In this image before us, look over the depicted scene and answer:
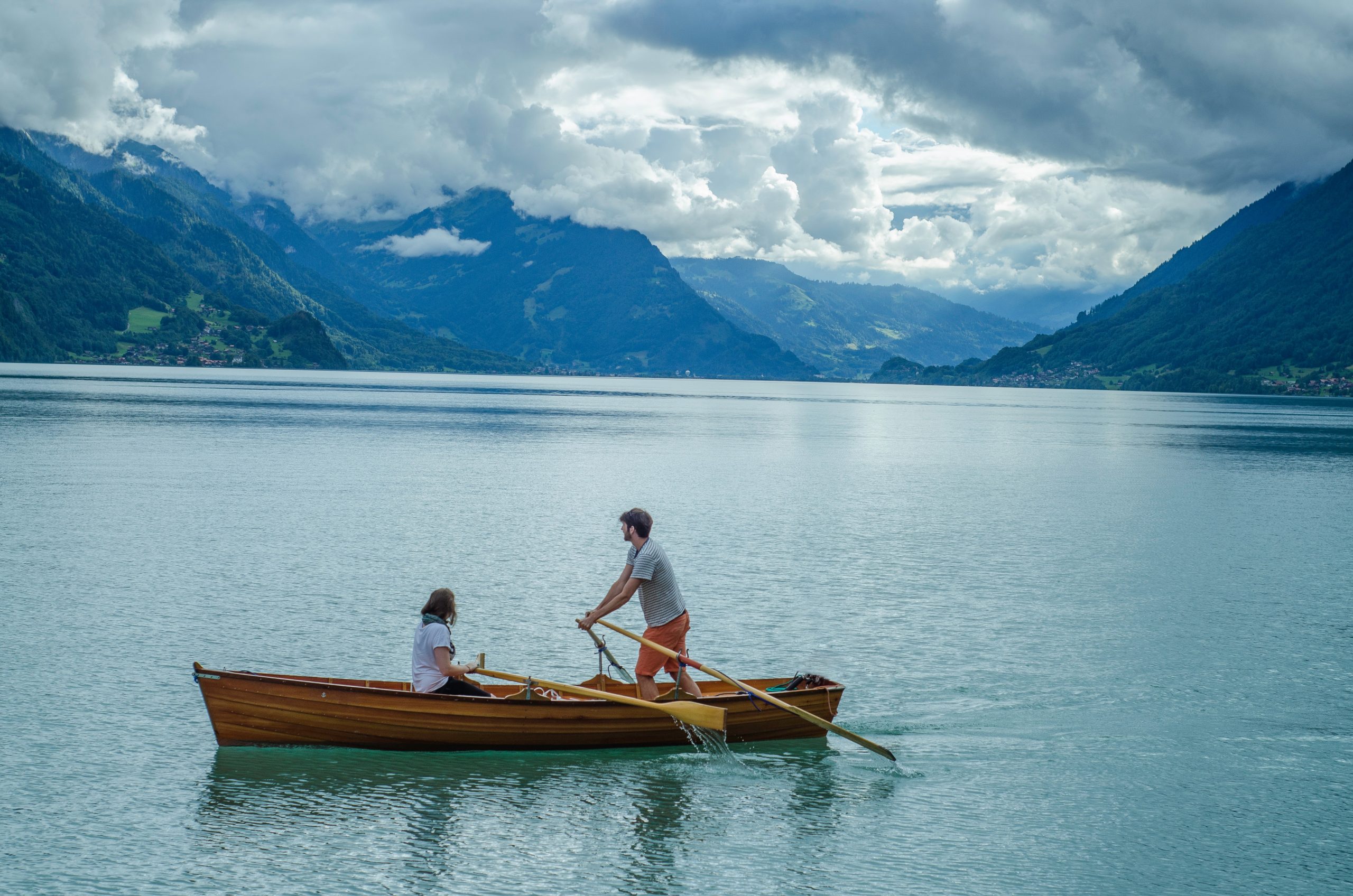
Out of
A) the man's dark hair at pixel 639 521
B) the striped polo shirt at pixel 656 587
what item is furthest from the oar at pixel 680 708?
the man's dark hair at pixel 639 521

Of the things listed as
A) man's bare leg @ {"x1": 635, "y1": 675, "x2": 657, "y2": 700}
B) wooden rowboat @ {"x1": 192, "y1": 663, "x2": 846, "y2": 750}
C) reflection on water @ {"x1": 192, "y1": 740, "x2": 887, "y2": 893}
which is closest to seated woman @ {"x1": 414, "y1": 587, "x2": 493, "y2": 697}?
wooden rowboat @ {"x1": 192, "y1": 663, "x2": 846, "y2": 750}

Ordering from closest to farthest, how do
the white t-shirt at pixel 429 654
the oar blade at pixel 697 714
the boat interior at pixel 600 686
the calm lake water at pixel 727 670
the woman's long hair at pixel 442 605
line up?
the calm lake water at pixel 727 670 → the woman's long hair at pixel 442 605 → the white t-shirt at pixel 429 654 → the boat interior at pixel 600 686 → the oar blade at pixel 697 714

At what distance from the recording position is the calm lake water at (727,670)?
589 inches

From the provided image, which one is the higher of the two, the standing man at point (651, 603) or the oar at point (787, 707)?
the standing man at point (651, 603)

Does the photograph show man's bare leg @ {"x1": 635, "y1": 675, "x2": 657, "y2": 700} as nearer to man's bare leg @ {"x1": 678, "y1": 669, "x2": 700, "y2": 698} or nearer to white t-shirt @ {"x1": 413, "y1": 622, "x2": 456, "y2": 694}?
man's bare leg @ {"x1": 678, "y1": 669, "x2": 700, "y2": 698}

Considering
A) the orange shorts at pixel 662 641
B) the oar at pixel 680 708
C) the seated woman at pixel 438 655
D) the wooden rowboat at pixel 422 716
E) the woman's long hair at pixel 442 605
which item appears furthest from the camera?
the orange shorts at pixel 662 641

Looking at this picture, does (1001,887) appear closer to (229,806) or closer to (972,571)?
(229,806)

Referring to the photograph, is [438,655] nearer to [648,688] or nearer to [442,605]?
[442,605]

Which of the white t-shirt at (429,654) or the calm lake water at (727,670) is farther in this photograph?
the white t-shirt at (429,654)

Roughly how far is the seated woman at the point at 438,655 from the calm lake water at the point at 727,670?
4.38 feet

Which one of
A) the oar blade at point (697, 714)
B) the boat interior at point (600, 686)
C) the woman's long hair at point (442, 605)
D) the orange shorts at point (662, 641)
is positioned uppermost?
the woman's long hair at point (442, 605)

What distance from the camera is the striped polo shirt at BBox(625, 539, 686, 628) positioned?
60.4 ft

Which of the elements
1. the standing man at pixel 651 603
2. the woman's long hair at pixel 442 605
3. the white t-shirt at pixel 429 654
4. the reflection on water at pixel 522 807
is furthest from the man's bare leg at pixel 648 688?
the woman's long hair at pixel 442 605

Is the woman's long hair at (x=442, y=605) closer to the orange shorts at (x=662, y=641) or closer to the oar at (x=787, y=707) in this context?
the oar at (x=787, y=707)
